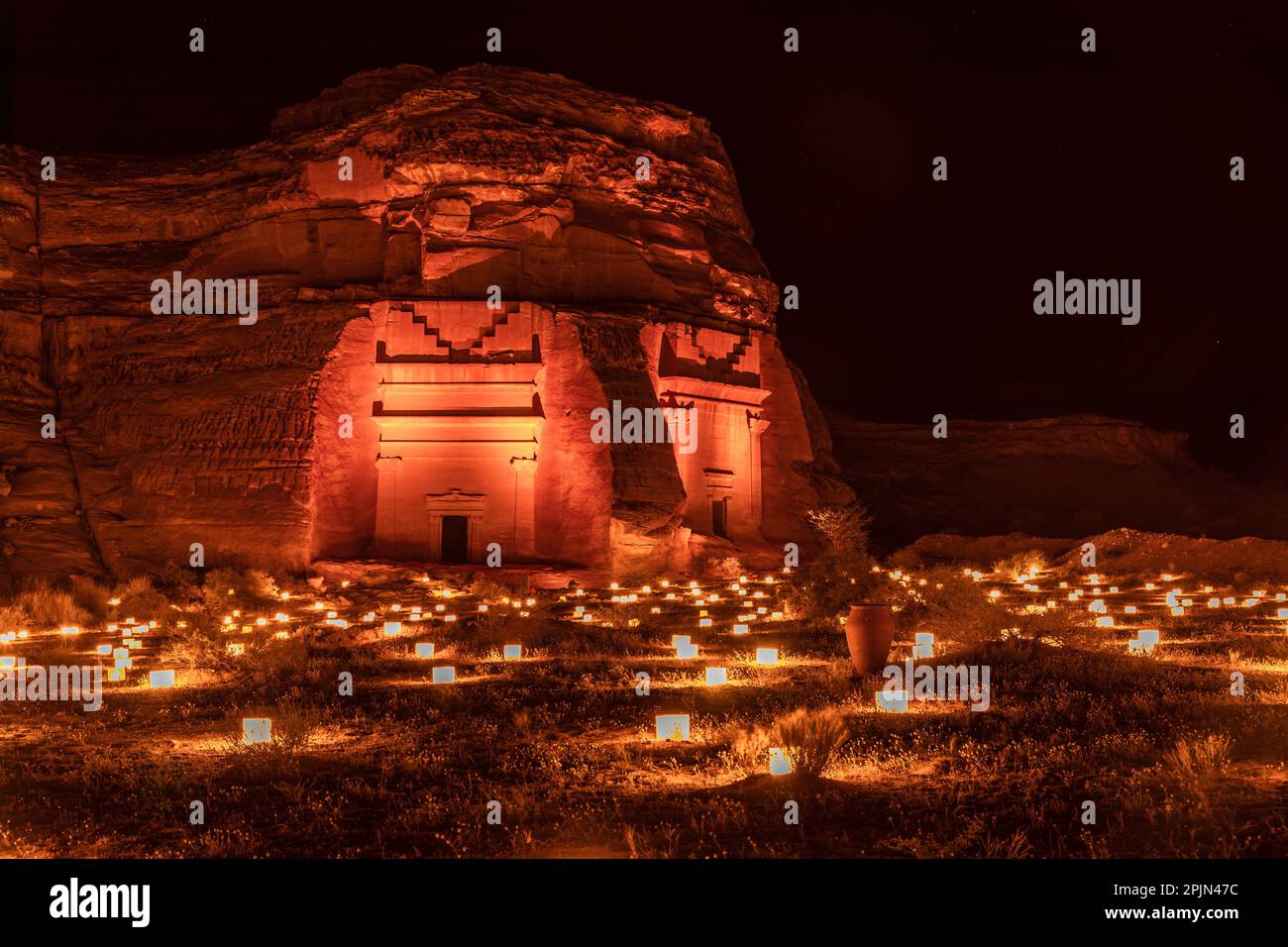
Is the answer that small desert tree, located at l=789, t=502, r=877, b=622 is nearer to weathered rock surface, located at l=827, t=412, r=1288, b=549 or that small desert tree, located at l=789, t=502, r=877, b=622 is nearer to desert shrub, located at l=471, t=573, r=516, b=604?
desert shrub, located at l=471, t=573, r=516, b=604

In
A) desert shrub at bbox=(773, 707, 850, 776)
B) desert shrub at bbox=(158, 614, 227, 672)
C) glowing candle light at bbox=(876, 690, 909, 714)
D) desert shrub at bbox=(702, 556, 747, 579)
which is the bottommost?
desert shrub at bbox=(158, 614, 227, 672)

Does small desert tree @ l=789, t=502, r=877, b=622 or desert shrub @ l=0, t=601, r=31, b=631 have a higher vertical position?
small desert tree @ l=789, t=502, r=877, b=622

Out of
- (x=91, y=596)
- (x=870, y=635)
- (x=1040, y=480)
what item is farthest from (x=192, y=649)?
(x=1040, y=480)

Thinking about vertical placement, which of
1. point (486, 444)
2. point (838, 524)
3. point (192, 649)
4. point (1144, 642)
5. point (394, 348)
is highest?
point (394, 348)

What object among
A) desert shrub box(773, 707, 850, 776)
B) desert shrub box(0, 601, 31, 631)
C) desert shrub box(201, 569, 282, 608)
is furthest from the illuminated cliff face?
desert shrub box(773, 707, 850, 776)

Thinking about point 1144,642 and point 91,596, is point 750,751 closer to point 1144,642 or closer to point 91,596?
point 1144,642
